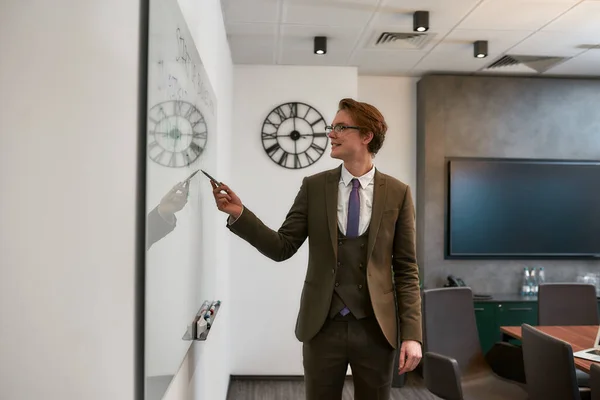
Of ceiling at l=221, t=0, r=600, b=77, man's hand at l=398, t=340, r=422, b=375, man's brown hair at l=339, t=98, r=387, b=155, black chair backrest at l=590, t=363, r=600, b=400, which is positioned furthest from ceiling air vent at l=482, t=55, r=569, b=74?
man's hand at l=398, t=340, r=422, b=375

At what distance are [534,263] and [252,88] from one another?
118 inches

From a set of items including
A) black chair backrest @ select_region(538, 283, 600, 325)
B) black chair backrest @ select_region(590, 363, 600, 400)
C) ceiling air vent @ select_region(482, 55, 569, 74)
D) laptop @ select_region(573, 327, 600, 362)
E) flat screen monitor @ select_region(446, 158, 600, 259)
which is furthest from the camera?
flat screen monitor @ select_region(446, 158, 600, 259)

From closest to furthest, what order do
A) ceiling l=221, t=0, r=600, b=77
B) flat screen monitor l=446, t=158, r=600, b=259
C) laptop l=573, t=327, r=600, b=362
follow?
laptop l=573, t=327, r=600, b=362 → ceiling l=221, t=0, r=600, b=77 → flat screen monitor l=446, t=158, r=600, b=259

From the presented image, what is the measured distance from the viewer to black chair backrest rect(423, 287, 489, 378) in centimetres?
272

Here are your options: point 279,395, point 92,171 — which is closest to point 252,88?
point 279,395

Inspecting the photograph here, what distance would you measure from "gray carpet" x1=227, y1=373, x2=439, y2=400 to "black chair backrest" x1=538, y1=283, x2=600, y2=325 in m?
1.10

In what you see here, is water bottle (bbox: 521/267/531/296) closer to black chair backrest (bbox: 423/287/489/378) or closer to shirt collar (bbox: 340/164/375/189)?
black chair backrest (bbox: 423/287/489/378)

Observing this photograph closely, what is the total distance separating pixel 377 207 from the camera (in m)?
1.85

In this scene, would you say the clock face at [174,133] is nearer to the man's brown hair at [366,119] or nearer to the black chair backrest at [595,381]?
the man's brown hair at [366,119]

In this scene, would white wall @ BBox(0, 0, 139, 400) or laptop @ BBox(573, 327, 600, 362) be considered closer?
white wall @ BBox(0, 0, 139, 400)

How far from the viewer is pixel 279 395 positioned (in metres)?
3.81

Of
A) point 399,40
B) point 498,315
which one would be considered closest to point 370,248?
point 399,40

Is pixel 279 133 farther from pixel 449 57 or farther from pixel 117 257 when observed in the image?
pixel 117 257

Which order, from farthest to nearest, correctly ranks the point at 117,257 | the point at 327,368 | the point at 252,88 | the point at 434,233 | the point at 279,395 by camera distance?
the point at 434,233
the point at 252,88
the point at 279,395
the point at 327,368
the point at 117,257
